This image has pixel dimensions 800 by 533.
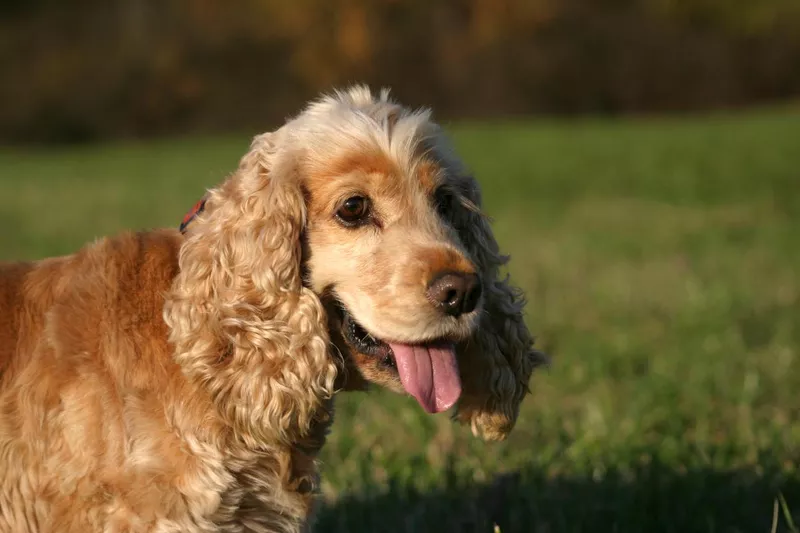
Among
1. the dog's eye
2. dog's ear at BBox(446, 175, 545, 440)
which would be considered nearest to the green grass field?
dog's ear at BBox(446, 175, 545, 440)

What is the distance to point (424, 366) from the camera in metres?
3.17

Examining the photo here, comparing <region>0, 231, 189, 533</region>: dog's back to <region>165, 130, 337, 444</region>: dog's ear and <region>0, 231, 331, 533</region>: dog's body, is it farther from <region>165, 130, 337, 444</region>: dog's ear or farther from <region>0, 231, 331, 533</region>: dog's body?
<region>165, 130, 337, 444</region>: dog's ear

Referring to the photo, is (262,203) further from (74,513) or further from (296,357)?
(74,513)

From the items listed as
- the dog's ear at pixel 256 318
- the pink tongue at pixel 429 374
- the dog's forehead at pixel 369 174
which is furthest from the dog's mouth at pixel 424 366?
the dog's forehead at pixel 369 174

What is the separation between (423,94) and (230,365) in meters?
44.6

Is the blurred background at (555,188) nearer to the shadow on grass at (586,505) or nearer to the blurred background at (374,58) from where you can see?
the shadow on grass at (586,505)

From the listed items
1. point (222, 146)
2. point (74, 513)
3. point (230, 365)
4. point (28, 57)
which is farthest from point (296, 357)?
point (28, 57)

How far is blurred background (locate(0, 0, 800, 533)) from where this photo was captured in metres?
4.57

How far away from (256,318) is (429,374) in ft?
1.89

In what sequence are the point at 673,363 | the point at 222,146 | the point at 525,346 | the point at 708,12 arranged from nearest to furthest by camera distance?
the point at 525,346 < the point at 673,363 < the point at 222,146 < the point at 708,12

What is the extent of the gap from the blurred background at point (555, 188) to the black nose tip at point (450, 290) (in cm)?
91

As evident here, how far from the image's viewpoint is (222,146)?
36344mm

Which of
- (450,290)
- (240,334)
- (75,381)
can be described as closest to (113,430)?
(75,381)

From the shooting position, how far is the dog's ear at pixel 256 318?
118 inches
